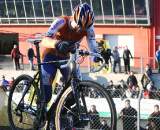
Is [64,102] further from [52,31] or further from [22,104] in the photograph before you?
[22,104]

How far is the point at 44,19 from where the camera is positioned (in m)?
37.2

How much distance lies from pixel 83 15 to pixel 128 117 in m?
4.05

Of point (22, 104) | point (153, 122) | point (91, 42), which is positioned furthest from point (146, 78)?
point (91, 42)

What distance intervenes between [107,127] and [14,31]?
33165mm

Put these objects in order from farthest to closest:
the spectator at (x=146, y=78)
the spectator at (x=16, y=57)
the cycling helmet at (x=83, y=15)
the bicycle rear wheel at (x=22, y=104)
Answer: the spectator at (x=16, y=57) → the spectator at (x=146, y=78) → the bicycle rear wheel at (x=22, y=104) → the cycling helmet at (x=83, y=15)

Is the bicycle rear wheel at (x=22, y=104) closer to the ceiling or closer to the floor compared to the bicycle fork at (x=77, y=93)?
closer to the floor

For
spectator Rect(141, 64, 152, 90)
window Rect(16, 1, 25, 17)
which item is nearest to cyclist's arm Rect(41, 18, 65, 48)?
spectator Rect(141, 64, 152, 90)

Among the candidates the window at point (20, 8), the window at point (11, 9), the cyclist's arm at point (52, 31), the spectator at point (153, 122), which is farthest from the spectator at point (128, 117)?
the window at point (11, 9)

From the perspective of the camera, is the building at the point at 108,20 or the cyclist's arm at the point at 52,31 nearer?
the cyclist's arm at the point at 52,31

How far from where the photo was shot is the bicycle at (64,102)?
5616mm

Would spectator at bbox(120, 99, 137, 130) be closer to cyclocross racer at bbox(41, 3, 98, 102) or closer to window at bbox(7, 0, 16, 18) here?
cyclocross racer at bbox(41, 3, 98, 102)

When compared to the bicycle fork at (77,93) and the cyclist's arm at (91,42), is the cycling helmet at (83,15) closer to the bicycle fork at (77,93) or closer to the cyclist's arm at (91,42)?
the cyclist's arm at (91,42)

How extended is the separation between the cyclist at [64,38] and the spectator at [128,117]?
323cm

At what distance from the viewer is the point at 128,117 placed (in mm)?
9531
